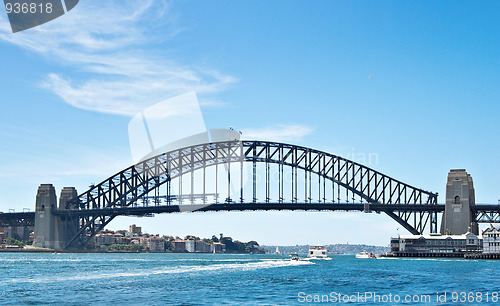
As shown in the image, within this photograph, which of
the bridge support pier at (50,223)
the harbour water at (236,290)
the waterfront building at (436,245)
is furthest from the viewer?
the bridge support pier at (50,223)

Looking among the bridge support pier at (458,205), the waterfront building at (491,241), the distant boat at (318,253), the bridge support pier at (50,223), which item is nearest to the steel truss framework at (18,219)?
the bridge support pier at (50,223)

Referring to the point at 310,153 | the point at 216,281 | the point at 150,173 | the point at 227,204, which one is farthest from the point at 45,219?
the point at 216,281

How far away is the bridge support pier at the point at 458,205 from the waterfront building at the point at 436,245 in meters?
2.72

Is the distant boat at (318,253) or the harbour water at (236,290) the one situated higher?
the harbour water at (236,290)

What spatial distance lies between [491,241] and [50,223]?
328ft

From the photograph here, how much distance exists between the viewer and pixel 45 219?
553 feet

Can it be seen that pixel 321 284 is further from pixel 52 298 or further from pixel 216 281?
pixel 52 298

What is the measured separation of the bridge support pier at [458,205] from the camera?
138750 mm

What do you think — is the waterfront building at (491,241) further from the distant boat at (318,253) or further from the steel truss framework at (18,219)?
the steel truss framework at (18,219)

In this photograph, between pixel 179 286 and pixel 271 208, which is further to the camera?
pixel 271 208

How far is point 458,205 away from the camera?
457 feet

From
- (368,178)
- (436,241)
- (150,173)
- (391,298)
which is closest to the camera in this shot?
(391,298)

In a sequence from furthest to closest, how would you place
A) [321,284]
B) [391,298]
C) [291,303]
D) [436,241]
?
1. [436,241]
2. [321,284]
3. [391,298]
4. [291,303]

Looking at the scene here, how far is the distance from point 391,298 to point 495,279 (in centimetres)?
2186
